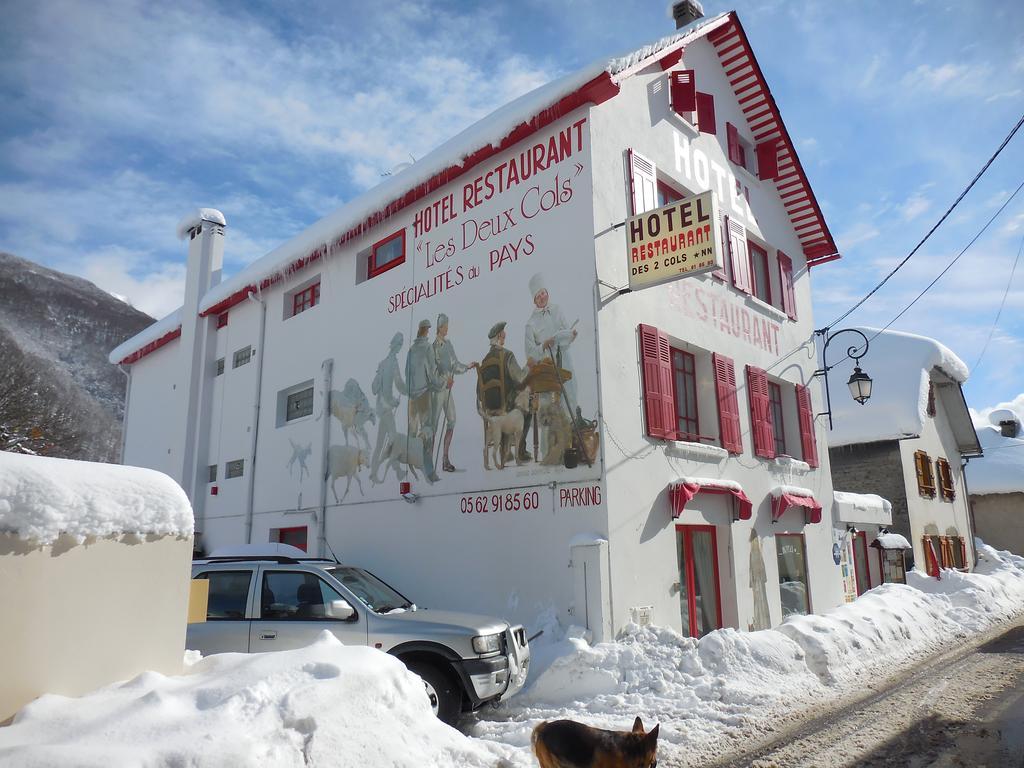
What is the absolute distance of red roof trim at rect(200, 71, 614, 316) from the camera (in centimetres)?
1133

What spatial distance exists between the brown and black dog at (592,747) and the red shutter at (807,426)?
12286mm

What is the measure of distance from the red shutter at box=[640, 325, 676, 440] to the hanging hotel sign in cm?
110

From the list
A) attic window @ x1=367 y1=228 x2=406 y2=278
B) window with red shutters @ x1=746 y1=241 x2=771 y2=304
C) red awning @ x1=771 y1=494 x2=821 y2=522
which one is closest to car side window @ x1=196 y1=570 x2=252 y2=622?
attic window @ x1=367 y1=228 x2=406 y2=278

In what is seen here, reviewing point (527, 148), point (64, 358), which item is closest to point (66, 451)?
point (527, 148)

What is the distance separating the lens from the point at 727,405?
522 inches

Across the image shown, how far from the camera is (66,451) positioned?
34.3 metres

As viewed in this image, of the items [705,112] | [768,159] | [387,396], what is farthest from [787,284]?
[387,396]

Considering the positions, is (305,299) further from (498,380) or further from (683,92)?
(683,92)

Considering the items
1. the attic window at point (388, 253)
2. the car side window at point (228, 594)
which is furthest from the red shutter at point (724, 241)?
the car side window at point (228, 594)

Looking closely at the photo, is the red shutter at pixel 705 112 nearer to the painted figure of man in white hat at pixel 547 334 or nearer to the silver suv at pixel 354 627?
the painted figure of man in white hat at pixel 547 334

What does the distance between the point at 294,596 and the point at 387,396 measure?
6.35m

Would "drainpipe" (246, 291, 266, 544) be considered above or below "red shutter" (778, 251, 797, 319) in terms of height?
below

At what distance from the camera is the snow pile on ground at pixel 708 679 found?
23.3ft

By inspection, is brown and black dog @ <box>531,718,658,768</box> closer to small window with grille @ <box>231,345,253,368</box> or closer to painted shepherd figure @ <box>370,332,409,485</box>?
painted shepherd figure @ <box>370,332,409,485</box>
